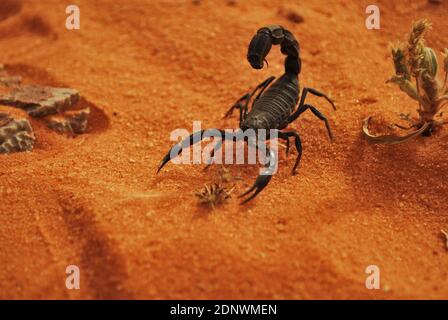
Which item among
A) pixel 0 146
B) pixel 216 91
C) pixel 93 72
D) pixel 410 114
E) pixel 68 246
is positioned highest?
pixel 93 72

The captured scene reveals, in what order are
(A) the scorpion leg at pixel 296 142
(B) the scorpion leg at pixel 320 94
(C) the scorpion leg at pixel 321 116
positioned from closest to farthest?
1. (A) the scorpion leg at pixel 296 142
2. (C) the scorpion leg at pixel 321 116
3. (B) the scorpion leg at pixel 320 94

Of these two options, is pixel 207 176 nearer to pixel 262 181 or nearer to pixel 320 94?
pixel 262 181

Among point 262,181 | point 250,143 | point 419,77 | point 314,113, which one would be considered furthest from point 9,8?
point 419,77

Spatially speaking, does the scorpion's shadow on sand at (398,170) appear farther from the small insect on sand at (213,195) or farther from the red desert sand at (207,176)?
the small insect on sand at (213,195)

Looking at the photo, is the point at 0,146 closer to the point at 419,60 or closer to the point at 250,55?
the point at 250,55

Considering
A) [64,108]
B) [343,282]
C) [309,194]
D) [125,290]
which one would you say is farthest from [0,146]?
[343,282]

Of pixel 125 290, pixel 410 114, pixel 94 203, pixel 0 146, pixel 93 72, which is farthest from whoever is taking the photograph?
pixel 93 72

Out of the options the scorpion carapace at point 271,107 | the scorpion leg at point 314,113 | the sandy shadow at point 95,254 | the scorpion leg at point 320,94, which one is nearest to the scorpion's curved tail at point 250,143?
the scorpion carapace at point 271,107
